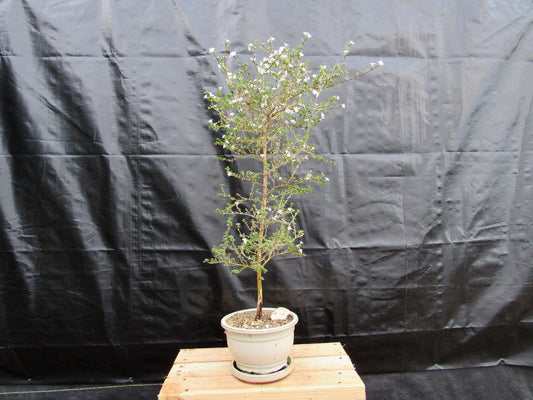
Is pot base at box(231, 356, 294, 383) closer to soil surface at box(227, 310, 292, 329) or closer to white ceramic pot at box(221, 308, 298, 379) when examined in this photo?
white ceramic pot at box(221, 308, 298, 379)

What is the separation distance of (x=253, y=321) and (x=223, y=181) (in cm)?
80

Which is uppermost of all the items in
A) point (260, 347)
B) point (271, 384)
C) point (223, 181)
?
point (223, 181)

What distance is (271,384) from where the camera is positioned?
1634mm

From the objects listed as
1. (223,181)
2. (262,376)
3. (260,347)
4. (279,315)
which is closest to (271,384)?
(262,376)

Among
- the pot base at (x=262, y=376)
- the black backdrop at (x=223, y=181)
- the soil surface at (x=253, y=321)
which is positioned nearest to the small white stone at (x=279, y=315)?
the soil surface at (x=253, y=321)

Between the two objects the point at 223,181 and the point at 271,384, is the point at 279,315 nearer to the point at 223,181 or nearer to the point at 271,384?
the point at 271,384

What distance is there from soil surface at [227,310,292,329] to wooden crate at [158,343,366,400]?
0.22m

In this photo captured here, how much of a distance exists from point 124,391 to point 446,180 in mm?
2130

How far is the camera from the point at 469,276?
2244 mm

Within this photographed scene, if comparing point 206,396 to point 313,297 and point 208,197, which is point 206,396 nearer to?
point 313,297

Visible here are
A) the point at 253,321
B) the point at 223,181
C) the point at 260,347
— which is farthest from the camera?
the point at 223,181

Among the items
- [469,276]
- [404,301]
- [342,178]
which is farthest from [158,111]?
[469,276]

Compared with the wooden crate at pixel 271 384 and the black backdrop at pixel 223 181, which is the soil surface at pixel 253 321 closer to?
the wooden crate at pixel 271 384

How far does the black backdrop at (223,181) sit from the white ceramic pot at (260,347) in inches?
21.5
